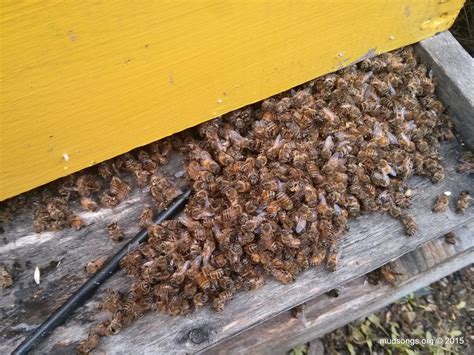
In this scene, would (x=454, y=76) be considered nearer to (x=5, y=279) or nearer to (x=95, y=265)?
(x=95, y=265)

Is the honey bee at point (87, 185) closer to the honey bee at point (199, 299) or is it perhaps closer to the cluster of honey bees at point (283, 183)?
the cluster of honey bees at point (283, 183)

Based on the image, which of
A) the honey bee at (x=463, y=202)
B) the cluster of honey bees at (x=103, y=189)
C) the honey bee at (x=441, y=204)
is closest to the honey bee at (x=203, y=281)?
the cluster of honey bees at (x=103, y=189)

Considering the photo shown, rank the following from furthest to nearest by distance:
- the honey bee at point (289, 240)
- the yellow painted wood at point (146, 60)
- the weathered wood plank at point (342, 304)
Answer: the weathered wood plank at point (342, 304)
the honey bee at point (289, 240)
the yellow painted wood at point (146, 60)

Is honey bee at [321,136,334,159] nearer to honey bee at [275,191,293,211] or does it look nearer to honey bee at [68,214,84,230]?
honey bee at [275,191,293,211]

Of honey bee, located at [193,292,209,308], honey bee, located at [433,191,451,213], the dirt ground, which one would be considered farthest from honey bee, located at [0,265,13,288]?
honey bee, located at [433,191,451,213]

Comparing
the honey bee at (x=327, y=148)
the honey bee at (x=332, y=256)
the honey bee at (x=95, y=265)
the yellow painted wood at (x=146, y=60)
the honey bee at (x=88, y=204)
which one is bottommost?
the honey bee at (x=332, y=256)

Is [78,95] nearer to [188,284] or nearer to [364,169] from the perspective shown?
[188,284]
